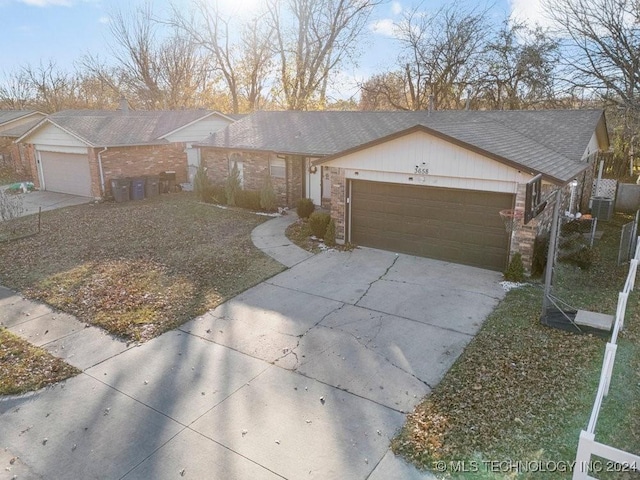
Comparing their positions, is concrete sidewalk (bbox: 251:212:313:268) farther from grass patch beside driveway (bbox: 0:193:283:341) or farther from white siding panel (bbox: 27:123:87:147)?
white siding panel (bbox: 27:123:87:147)

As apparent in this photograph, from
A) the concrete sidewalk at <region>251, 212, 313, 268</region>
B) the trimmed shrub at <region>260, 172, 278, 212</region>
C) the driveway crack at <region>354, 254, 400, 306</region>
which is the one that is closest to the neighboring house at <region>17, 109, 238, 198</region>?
the trimmed shrub at <region>260, 172, 278, 212</region>

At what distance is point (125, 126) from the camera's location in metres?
22.5

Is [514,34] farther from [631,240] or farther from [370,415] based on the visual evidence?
[370,415]

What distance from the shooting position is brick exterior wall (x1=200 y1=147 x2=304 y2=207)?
17.9m

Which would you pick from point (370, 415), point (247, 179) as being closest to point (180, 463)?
point (370, 415)

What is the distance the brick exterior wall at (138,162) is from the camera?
19.9 meters

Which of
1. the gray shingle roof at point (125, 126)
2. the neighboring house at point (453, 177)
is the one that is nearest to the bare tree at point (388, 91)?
the gray shingle roof at point (125, 126)

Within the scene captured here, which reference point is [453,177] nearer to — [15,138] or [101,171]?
[101,171]

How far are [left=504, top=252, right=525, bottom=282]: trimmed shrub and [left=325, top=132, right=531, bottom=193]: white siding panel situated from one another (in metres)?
1.55

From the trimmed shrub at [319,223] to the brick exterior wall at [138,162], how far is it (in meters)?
11.3

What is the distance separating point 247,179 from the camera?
19062mm

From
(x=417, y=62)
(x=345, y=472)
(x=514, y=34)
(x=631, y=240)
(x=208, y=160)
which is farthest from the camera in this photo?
(x=417, y=62)

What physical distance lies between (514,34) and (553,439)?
91.9 feet

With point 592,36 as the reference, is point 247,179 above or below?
below
